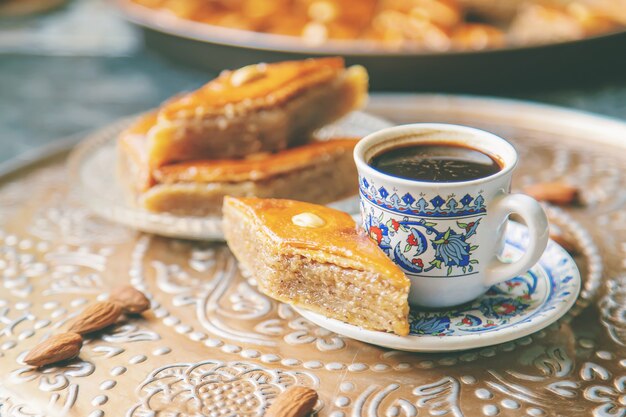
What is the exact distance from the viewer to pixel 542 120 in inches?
67.7

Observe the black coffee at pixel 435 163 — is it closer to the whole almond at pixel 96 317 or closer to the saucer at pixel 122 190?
the saucer at pixel 122 190

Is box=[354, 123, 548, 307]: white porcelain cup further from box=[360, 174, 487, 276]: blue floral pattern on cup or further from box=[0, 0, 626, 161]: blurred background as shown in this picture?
box=[0, 0, 626, 161]: blurred background

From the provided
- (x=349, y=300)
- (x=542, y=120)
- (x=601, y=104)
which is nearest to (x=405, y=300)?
(x=349, y=300)

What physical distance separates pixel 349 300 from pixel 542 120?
3.15 ft

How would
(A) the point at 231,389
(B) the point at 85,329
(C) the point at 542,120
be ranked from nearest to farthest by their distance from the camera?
(A) the point at 231,389
(B) the point at 85,329
(C) the point at 542,120

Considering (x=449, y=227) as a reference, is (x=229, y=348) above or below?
below

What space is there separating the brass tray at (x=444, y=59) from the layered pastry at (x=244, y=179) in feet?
2.22

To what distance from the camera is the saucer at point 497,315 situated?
0.92 m

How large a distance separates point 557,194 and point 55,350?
0.93 meters

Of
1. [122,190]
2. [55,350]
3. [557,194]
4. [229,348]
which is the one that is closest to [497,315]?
[229,348]

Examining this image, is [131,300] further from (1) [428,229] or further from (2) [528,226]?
(2) [528,226]

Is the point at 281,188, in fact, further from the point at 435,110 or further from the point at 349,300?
the point at 435,110

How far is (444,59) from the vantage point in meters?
1.97

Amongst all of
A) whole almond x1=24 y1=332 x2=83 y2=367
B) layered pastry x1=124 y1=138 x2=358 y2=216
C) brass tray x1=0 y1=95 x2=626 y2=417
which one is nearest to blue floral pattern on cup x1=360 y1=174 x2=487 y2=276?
brass tray x1=0 y1=95 x2=626 y2=417
